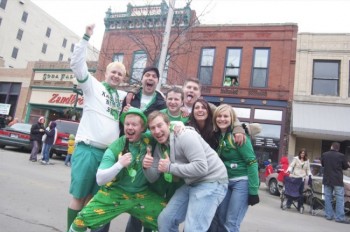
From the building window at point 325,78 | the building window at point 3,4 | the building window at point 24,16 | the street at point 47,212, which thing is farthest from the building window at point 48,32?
the street at point 47,212

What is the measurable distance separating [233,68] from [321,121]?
5.77 metres

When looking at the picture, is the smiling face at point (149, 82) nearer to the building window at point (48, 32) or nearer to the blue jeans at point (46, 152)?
the blue jeans at point (46, 152)

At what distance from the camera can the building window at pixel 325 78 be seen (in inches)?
644

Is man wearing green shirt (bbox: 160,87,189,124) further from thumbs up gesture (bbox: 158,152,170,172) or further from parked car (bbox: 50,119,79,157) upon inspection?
parked car (bbox: 50,119,79,157)

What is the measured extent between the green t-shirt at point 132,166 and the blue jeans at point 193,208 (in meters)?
0.39

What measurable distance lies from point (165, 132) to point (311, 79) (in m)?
15.7

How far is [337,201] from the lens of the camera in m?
8.64

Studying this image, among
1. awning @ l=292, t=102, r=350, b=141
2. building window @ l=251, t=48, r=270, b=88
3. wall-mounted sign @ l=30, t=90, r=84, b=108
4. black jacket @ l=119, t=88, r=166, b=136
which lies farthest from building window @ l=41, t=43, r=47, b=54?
black jacket @ l=119, t=88, r=166, b=136

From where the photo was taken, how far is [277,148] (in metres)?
16.2

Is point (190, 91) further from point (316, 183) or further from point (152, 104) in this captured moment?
point (316, 183)

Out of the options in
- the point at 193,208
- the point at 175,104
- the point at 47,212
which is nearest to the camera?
the point at 193,208

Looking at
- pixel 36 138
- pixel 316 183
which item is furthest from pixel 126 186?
pixel 36 138

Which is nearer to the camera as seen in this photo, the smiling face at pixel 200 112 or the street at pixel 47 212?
the smiling face at pixel 200 112

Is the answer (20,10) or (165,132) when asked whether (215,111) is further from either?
(20,10)
